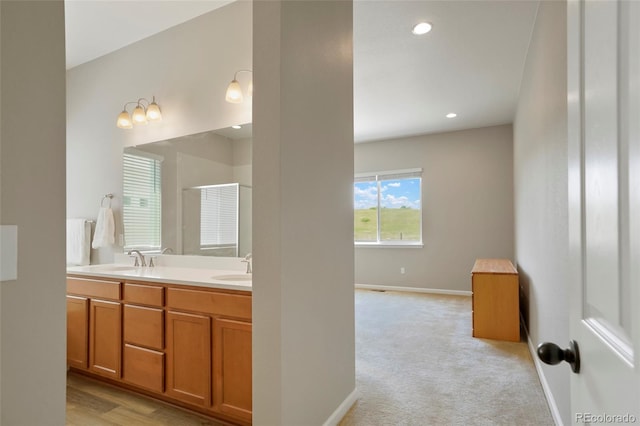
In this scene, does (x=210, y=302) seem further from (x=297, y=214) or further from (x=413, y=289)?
(x=413, y=289)

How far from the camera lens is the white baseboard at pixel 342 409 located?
1.97 m

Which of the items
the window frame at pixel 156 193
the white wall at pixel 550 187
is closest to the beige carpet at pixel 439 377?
the white wall at pixel 550 187

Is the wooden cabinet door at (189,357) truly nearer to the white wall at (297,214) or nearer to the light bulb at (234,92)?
the white wall at (297,214)

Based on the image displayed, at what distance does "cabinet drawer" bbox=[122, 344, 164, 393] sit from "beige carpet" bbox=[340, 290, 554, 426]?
A: 122 centimetres

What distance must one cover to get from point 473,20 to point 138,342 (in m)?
3.47

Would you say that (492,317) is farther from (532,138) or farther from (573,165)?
(573,165)

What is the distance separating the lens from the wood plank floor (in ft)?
6.89

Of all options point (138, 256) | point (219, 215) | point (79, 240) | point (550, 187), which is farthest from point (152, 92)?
point (550, 187)

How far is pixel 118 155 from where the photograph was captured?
3.46 metres

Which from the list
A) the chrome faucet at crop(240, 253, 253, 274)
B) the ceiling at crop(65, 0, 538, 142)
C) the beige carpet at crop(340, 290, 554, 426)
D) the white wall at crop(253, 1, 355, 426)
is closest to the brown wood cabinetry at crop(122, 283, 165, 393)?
the chrome faucet at crop(240, 253, 253, 274)

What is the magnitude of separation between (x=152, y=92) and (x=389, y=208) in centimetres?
455

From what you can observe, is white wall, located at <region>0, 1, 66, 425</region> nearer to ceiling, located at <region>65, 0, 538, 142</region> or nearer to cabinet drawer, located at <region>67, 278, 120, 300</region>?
cabinet drawer, located at <region>67, 278, 120, 300</region>

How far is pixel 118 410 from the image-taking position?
7.37 feet

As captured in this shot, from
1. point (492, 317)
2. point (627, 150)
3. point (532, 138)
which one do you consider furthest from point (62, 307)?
point (492, 317)
